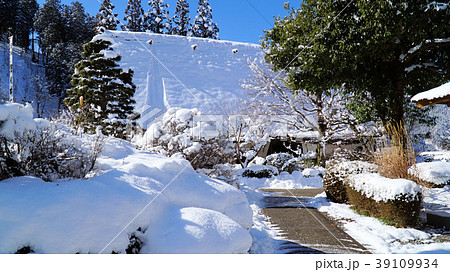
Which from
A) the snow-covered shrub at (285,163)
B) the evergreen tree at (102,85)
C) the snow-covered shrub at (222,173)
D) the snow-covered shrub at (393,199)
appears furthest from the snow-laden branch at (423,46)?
the evergreen tree at (102,85)

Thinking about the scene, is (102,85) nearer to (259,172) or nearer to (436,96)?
(259,172)

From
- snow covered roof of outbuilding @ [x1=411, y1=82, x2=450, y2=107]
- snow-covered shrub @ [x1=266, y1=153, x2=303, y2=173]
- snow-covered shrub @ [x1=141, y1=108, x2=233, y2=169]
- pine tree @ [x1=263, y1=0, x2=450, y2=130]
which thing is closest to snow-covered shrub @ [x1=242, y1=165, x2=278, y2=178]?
snow-covered shrub @ [x1=266, y1=153, x2=303, y2=173]

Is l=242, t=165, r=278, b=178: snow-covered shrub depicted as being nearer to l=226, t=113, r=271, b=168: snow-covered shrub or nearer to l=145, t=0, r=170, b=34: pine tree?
l=226, t=113, r=271, b=168: snow-covered shrub

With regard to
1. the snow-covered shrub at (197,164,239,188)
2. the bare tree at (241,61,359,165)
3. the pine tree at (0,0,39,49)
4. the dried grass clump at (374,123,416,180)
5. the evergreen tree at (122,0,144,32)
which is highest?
the evergreen tree at (122,0,144,32)

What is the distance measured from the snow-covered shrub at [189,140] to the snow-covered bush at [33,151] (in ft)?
11.2

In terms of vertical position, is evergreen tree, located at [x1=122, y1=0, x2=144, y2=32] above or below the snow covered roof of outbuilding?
above

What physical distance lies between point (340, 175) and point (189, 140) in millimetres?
4016

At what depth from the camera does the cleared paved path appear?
368 cm

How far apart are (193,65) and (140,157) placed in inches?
1190

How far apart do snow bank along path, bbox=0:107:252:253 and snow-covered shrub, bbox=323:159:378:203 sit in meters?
4.34

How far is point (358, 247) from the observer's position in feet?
12.2

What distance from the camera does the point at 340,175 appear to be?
670 cm

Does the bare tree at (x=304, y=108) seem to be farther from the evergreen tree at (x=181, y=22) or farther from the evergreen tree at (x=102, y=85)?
the evergreen tree at (x=181, y=22)

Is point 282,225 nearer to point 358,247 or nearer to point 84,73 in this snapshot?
point 358,247
